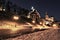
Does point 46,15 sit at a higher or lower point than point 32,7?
lower

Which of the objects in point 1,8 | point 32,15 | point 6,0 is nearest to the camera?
point 1,8

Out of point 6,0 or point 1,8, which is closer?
point 1,8

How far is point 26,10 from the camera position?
6856 centimetres

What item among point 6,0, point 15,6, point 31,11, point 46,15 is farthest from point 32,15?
point 46,15

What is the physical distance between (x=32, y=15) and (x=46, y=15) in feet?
91.2

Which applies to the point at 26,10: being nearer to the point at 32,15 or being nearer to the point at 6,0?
the point at 32,15

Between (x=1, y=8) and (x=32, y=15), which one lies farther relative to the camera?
(x=32, y=15)

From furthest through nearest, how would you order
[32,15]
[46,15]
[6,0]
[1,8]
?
[46,15]
[32,15]
[6,0]
[1,8]

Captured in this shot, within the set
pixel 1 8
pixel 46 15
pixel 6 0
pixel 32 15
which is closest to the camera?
pixel 1 8

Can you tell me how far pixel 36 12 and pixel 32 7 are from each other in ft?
10.5

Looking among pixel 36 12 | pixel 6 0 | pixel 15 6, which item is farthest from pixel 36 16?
pixel 6 0

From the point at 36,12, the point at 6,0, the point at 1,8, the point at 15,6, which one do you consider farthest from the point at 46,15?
the point at 1,8

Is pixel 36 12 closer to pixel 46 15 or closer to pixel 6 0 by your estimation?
pixel 6 0

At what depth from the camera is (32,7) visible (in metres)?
67.9
